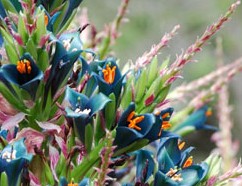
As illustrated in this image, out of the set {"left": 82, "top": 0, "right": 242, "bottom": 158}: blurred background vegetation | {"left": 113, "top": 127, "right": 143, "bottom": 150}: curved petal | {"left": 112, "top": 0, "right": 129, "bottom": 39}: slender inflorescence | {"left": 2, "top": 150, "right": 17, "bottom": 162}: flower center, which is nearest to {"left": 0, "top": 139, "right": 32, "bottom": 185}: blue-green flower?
{"left": 2, "top": 150, "right": 17, "bottom": 162}: flower center

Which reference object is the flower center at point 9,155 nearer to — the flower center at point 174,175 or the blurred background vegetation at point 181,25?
the flower center at point 174,175

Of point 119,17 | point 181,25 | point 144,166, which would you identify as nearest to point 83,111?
point 144,166

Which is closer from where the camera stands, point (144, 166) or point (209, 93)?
point (144, 166)

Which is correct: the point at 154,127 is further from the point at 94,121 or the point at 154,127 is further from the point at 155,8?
the point at 155,8

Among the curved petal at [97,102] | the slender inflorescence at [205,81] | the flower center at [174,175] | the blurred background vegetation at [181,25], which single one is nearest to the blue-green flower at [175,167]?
the flower center at [174,175]

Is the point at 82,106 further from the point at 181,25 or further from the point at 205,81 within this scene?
the point at 181,25
